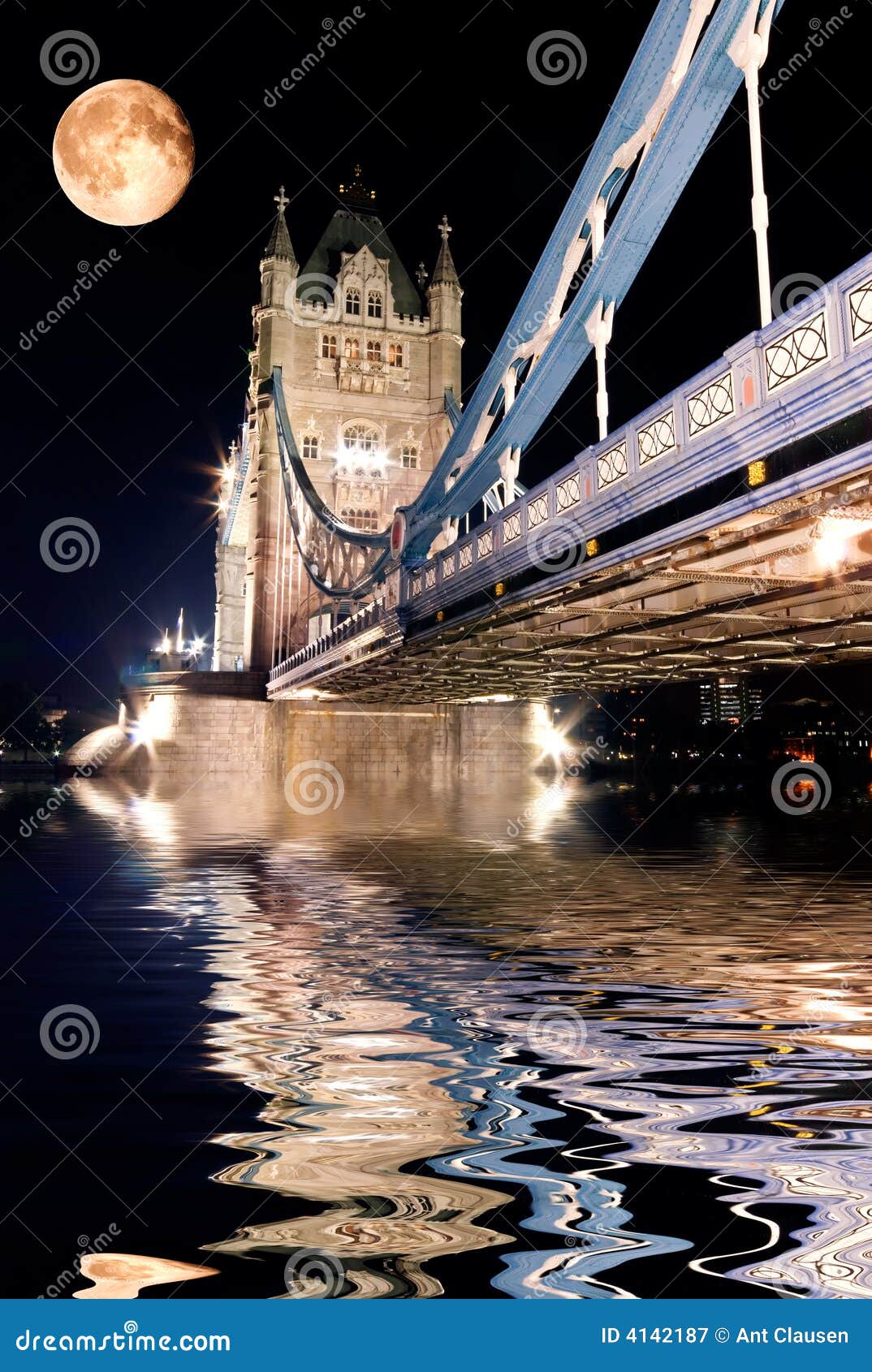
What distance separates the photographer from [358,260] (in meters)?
77.4

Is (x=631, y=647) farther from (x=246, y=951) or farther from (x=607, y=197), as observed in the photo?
(x=246, y=951)

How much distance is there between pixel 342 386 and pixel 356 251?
13.2 meters

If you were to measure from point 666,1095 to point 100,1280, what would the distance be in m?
3.15

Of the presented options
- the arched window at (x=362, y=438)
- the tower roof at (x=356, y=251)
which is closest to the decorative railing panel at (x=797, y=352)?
the arched window at (x=362, y=438)

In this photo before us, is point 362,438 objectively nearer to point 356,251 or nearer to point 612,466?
point 356,251

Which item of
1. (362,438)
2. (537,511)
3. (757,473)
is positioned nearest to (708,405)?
(757,473)

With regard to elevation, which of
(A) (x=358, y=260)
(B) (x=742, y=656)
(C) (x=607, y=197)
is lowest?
(B) (x=742, y=656)

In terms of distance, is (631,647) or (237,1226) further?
(631,647)

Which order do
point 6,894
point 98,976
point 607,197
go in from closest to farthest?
point 98,976 → point 6,894 → point 607,197

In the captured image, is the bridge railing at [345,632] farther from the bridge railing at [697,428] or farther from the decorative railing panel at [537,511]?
the decorative railing panel at [537,511]

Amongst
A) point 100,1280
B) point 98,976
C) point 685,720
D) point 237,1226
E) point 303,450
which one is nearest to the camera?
point 100,1280

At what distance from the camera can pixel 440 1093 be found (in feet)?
18.2

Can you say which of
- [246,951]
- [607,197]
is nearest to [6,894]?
[246,951]

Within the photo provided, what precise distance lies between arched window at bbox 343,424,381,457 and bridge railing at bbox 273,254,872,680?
5574 centimetres
